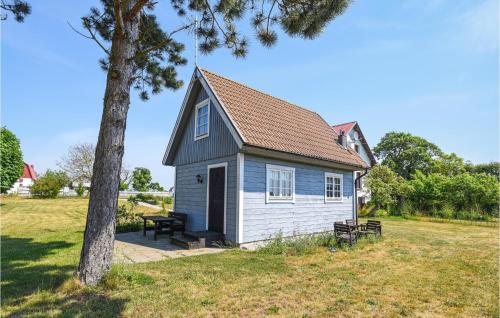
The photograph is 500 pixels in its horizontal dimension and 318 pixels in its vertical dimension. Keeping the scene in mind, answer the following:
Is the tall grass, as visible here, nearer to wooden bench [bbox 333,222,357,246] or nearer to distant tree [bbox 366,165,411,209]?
wooden bench [bbox 333,222,357,246]

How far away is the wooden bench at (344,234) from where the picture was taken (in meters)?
9.27

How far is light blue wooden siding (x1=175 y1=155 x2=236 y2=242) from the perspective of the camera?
894 centimetres

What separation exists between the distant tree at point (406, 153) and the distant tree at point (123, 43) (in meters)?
40.2

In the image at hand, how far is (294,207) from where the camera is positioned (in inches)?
405

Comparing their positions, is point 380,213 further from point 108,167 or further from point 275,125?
point 108,167

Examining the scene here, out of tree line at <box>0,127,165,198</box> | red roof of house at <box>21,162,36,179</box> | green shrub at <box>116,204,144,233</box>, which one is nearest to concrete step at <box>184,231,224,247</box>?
green shrub at <box>116,204,144,233</box>

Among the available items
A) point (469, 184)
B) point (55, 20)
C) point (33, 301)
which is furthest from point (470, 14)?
point (469, 184)

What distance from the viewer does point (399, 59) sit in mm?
10023

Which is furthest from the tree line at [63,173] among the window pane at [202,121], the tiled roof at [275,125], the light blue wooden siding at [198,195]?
the tiled roof at [275,125]

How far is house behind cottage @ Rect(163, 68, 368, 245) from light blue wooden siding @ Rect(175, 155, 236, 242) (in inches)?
1.3

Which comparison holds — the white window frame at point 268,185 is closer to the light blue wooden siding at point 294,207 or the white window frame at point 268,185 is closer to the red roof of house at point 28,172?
the light blue wooden siding at point 294,207

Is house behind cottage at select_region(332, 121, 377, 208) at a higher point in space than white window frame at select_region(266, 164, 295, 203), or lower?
higher

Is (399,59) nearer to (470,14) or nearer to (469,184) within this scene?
(470,14)

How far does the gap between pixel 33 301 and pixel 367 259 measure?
7.37m
